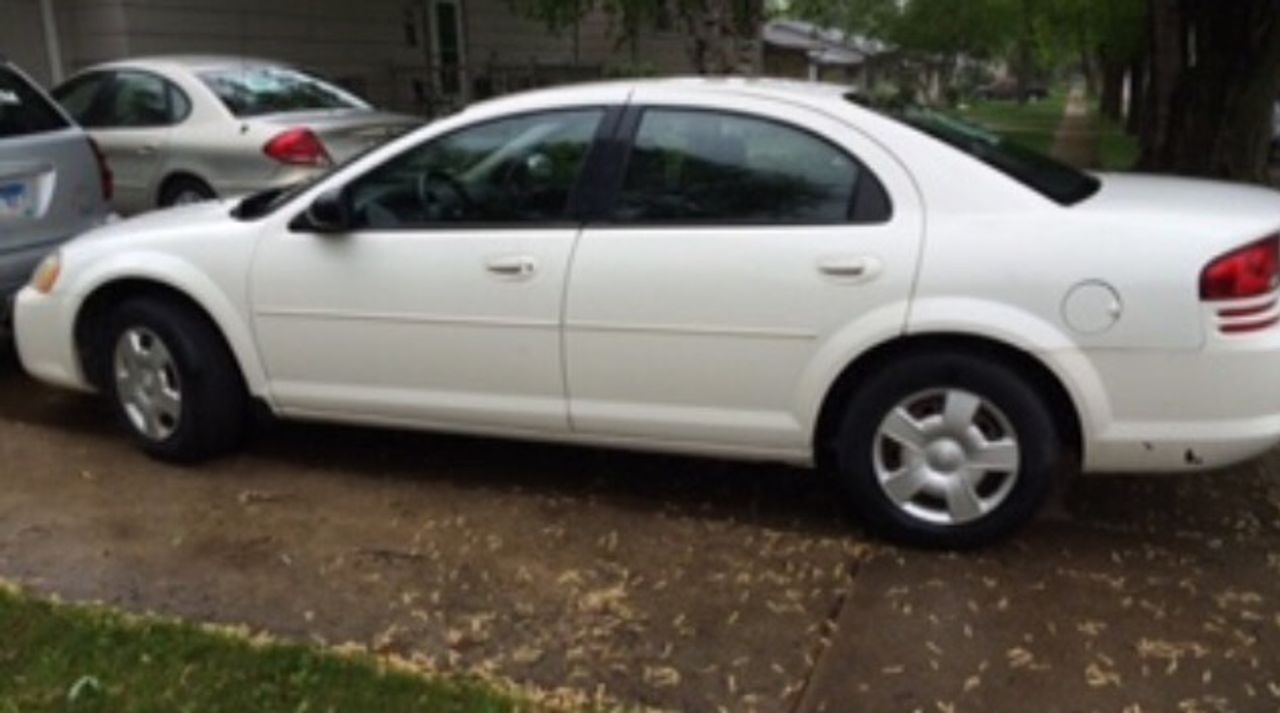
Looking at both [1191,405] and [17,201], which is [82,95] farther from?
[1191,405]

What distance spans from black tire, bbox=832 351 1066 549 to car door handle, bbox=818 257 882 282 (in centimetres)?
31

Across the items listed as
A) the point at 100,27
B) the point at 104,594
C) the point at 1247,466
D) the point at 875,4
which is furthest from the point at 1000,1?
the point at 104,594

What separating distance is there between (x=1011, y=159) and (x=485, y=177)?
185cm

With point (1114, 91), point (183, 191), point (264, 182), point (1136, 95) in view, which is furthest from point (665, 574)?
point (1114, 91)

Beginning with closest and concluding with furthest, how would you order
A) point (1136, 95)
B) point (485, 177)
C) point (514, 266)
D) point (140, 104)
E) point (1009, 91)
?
point (514, 266) → point (485, 177) → point (140, 104) → point (1136, 95) → point (1009, 91)

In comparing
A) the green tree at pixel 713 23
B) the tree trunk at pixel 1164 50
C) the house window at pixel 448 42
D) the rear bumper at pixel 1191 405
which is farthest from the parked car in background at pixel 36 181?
the house window at pixel 448 42

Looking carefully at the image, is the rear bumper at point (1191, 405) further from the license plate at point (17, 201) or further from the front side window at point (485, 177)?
the license plate at point (17, 201)

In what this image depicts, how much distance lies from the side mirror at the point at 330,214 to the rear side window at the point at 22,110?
7.82ft

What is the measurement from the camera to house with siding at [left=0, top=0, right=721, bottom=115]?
12.7 m

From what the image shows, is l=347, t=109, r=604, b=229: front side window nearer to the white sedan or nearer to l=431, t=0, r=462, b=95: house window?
the white sedan

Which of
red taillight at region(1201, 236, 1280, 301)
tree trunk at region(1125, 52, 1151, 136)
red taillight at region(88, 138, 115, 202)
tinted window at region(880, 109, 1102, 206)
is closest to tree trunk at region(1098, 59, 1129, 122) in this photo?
tree trunk at region(1125, 52, 1151, 136)

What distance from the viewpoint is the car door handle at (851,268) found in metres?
3.98

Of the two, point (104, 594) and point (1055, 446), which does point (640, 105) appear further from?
point (104, 594)

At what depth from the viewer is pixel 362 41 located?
54.5ft
